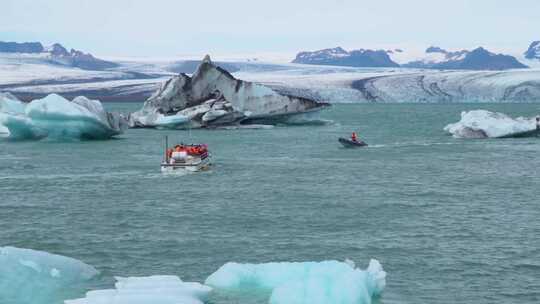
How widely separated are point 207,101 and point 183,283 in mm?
51133

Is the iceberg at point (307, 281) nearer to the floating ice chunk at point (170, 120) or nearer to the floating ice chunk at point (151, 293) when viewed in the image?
the floating ice chunk at point (151, 293)

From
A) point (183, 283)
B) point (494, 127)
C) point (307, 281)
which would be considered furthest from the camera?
point (494, 127)

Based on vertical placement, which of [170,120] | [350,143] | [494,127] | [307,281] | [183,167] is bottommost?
[170,120]

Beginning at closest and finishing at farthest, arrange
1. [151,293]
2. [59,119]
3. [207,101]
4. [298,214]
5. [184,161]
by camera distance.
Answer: [151,293] < [298,214] < [184,161] < [59,119] < [207,101]

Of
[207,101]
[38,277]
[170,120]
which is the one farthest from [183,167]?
[207,101]

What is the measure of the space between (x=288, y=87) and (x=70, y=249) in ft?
393

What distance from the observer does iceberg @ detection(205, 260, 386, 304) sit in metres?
15.4

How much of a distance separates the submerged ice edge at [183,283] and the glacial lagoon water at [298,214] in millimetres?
519

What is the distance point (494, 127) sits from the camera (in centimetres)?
5728

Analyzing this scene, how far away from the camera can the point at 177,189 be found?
32688 millimetres

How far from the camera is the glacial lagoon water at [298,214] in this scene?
19.6m

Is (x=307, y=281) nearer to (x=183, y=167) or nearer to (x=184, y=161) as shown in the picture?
(x=183, y=167)

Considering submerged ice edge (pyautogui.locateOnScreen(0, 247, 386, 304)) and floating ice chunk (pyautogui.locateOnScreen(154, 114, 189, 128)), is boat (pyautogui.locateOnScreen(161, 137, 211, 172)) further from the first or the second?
floating ice chunk (pyautogui.locateOnScreen(154, 114, 189, 128))

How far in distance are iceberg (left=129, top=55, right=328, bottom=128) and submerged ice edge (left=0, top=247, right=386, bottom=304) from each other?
48.3 m
